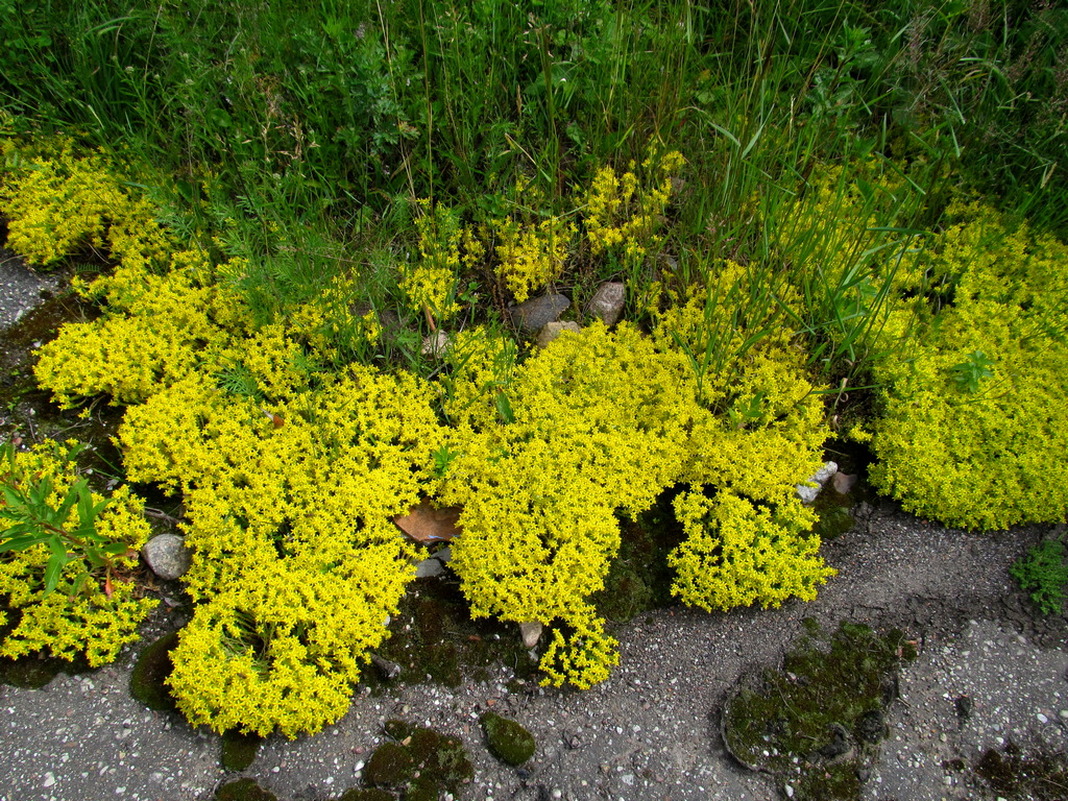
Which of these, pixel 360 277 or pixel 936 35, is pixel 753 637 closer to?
pixel 360 277

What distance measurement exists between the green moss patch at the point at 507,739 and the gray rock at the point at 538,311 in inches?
89.7

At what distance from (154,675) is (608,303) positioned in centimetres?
315

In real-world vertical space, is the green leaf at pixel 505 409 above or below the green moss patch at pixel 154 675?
above

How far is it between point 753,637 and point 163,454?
3156mm

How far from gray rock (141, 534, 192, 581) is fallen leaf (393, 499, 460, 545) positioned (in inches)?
41.2

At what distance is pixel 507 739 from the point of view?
2928mm

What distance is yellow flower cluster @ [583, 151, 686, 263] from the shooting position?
4.31 meters

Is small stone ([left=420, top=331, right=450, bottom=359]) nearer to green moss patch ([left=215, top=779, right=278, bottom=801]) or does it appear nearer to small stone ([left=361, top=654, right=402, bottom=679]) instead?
small stone ([left=361, top=654, right=402, bottom=679])

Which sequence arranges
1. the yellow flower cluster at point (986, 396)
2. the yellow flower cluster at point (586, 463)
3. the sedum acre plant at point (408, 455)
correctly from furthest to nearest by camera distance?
the yellow flower cluster at point (986, 396) → the yellow flower cluster at point (586, 463) → the sedum acre plant at point (408, 455)

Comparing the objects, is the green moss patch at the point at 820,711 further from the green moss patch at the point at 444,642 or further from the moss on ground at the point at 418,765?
the moss on ground at the point at 418,765

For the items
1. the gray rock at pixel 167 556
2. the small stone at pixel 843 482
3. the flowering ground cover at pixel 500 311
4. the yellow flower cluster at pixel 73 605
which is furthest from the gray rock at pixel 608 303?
the yellow flower cluster at pixel 73 605

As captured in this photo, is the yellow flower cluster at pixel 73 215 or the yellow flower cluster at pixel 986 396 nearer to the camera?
the yellow flower cluster at pixel 986 396

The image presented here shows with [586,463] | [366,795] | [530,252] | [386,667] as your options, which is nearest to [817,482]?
[586,463]

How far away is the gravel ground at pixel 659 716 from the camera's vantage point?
9.21 ft
